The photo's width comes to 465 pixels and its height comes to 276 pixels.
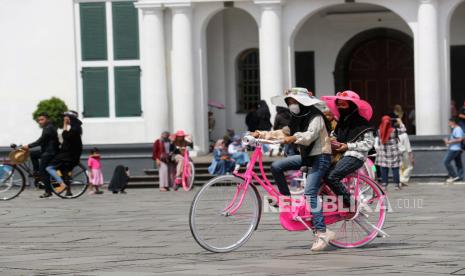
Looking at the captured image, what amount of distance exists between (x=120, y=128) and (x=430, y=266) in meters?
21.2

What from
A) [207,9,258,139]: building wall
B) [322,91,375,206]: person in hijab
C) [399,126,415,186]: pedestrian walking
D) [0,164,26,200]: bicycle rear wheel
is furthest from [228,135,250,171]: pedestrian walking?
[322,91,375,206]: person in hijab

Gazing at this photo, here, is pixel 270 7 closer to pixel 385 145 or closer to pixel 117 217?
pixel 385 145

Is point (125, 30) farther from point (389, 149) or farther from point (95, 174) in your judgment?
point (389, 149)

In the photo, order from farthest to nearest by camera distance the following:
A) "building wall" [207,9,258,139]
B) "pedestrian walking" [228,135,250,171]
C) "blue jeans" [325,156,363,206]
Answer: "building wall" [207,9,258,139] < "pedestrian walking" [228,135,250,171] < "blue jeans" [325,156,363,206]

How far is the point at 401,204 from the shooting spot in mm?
20891

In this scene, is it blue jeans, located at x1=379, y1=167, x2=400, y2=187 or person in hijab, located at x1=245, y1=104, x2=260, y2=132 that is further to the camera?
person in hijab, located at x1=245, y1=104, x2=260, y2=132

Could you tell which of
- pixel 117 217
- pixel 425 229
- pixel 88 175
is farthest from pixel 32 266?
pixel 88 175

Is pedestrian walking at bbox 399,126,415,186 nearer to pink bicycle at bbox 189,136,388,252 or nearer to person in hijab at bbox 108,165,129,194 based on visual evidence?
person in hijab at bbox 108,165,129,194

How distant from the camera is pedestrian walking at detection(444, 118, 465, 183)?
1061 inches

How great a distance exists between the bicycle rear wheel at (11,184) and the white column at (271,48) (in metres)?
7.67

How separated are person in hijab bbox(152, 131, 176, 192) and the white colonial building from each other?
2963 millimetres

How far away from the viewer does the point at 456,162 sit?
27.3 m

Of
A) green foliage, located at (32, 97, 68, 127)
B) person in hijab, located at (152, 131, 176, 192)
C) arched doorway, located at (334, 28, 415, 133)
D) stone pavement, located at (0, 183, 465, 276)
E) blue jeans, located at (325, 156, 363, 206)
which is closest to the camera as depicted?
stone pavement, located at (0, 183, 465, 276)

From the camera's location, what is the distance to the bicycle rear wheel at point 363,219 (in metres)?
13.3
